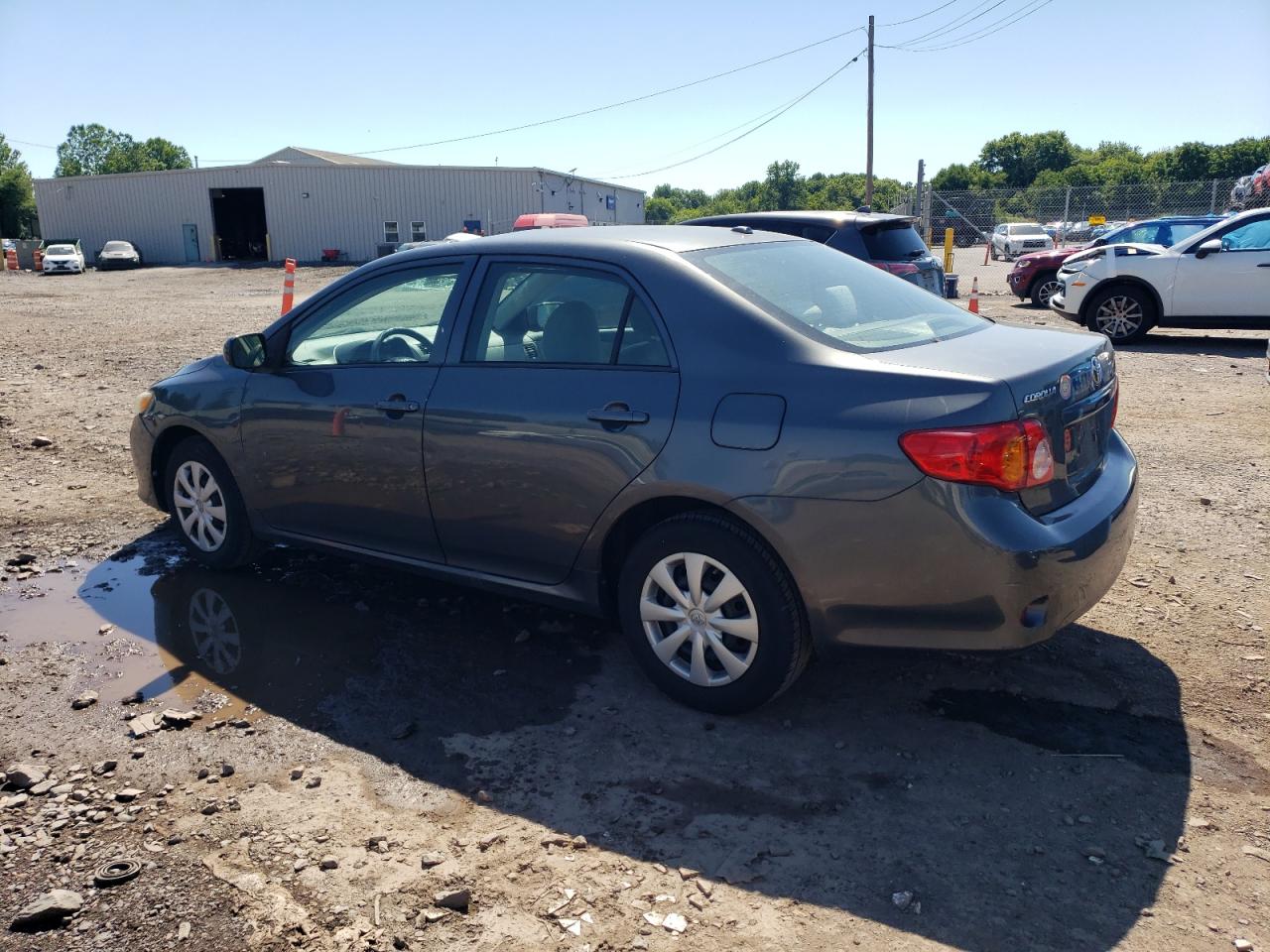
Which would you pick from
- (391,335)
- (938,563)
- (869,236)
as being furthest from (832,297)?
(869,236)

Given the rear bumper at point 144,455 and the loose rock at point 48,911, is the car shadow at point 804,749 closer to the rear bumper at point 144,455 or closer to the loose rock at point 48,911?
the rear bumper at point 144,455

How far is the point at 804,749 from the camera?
11.8 ft

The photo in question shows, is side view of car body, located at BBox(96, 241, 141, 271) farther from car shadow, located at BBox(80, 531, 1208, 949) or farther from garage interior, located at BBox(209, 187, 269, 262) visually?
car shadow, located at BBox(80, 531, 1208, 949)

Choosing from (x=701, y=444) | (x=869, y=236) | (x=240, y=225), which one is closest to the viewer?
(x=701, y=444)

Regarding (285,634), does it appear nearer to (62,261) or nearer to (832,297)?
(832,297)

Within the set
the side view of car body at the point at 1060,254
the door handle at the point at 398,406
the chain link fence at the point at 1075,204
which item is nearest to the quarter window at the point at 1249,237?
the side view of car body at the point at 1060,254

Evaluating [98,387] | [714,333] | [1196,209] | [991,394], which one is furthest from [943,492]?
[1196,209]

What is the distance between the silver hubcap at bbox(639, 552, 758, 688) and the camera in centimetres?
365

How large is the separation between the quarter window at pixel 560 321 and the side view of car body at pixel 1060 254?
44.7 ft

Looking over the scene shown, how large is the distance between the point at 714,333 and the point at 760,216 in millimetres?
7927

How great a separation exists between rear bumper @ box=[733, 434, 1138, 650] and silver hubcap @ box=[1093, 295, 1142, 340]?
36.2 ft

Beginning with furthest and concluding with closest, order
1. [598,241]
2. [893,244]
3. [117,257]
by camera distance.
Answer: [117,257] → [893,244] → [598,241]

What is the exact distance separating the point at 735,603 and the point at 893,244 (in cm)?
798

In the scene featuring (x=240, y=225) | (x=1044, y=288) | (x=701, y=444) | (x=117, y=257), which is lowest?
(x=701, y=444)
